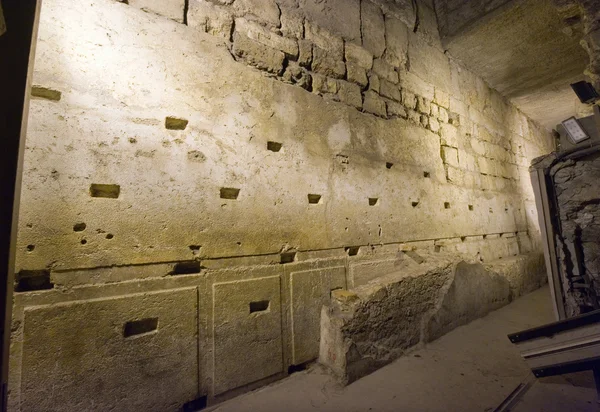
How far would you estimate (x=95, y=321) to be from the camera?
1.53 meters

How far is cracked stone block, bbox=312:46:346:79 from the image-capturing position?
2.70 metres

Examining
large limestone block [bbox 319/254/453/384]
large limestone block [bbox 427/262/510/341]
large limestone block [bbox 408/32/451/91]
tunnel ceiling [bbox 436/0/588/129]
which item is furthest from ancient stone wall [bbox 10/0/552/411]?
tunnel ceiling [bbox 436/0/588/129]

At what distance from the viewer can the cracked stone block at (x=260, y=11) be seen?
2.29 m

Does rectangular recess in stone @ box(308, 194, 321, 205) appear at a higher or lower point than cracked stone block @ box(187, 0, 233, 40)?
lower

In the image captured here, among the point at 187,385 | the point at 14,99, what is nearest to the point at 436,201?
the point at 187,385

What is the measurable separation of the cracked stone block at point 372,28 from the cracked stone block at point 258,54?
1264 mm

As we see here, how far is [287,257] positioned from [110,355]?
4.02 ft

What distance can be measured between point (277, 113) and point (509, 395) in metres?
2.52

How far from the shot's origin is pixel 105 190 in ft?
5.46

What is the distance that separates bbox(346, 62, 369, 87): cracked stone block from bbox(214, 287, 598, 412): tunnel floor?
2.60 m

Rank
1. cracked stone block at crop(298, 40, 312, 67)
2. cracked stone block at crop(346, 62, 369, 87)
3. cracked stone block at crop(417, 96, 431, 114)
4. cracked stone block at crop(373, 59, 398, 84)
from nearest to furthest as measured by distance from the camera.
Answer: cracked stone block at crop(298, 40, 312, 67) < cracked stone block at crop(346, 62, 369, 87) < cracked stone block at crop(373, 59, 398, 84) < cracked stone block at crop(417, 96, 431, 114)

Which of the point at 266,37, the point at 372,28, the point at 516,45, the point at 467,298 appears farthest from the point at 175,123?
the point at 516,45

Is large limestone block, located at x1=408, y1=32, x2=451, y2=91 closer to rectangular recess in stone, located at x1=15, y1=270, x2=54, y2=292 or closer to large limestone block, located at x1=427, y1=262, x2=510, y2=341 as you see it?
large limestone block, located at x1=427, y1=262, x2=510, y2=341

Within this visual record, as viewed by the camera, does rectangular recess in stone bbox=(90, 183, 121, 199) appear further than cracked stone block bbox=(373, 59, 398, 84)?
No
